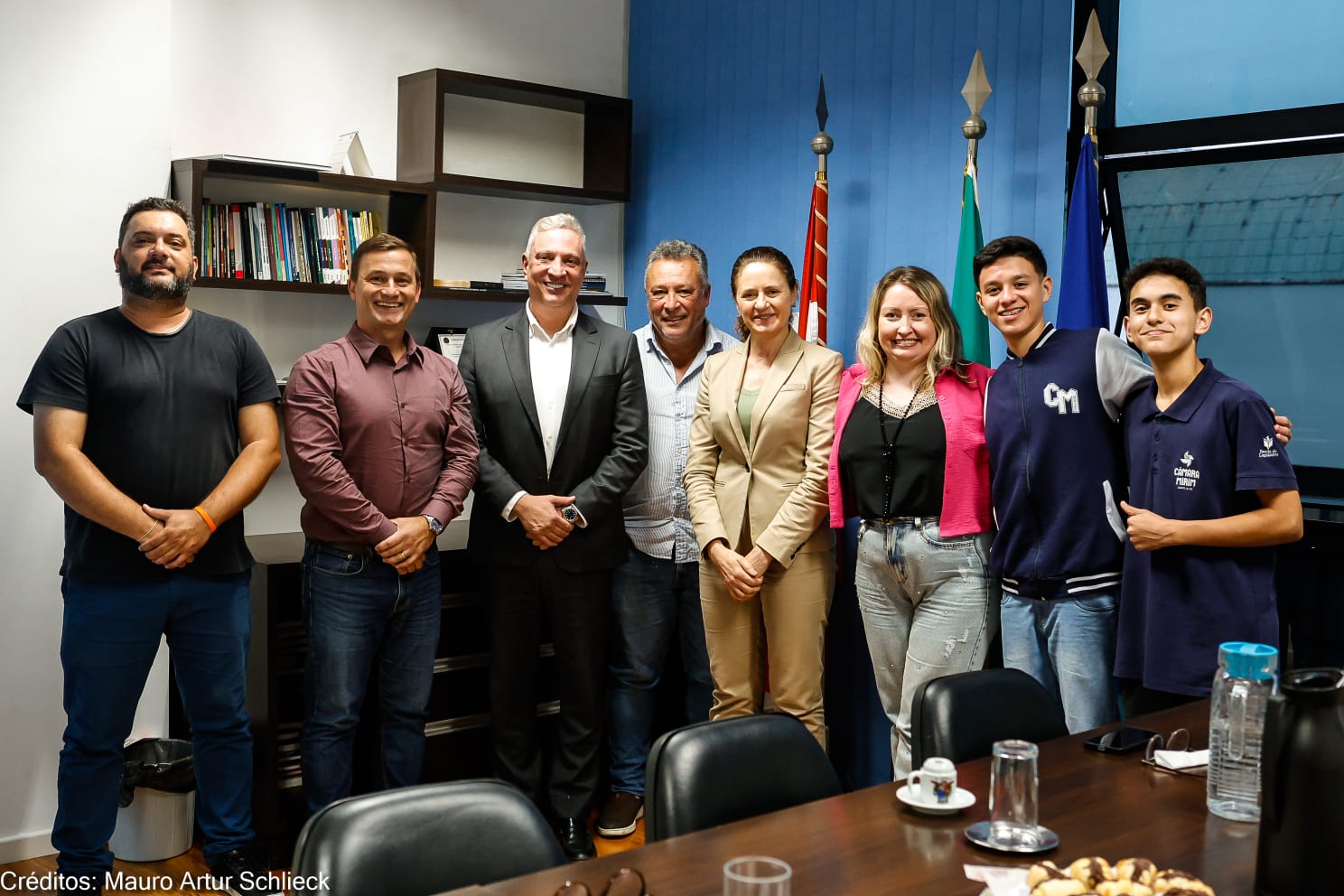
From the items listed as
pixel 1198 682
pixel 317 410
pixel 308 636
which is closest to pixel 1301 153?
pixel 1198 682

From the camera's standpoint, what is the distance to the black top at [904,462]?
10.9 ft

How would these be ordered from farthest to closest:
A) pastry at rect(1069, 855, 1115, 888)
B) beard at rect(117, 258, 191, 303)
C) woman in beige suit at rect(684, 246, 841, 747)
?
woman in beige suit at rect(684, 246, 841, 747), beard at rect(117, 258, 191, 303), pastry at rect(1069, 855, 1115, 888)

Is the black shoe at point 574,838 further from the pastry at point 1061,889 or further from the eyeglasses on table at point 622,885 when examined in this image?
the pastry at point 1061,889

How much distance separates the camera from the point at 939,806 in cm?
181

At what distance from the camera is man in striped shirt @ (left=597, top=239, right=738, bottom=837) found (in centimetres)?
388

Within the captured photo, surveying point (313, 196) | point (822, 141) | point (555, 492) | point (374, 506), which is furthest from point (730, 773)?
point (313, 196)

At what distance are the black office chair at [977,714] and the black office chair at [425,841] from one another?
81 cm

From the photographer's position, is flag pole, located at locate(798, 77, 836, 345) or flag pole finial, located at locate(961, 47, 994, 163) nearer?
flag pole finial, located at locate(961, 47, 994, 163)

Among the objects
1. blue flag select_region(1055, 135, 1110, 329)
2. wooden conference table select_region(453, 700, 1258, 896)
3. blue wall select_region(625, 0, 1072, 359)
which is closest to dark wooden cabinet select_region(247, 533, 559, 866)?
blue wall select_region(625, 0, 1072, 359)

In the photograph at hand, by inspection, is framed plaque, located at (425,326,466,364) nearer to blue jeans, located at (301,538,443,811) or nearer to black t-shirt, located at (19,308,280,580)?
blue jeans, located at (301,538,443,811)

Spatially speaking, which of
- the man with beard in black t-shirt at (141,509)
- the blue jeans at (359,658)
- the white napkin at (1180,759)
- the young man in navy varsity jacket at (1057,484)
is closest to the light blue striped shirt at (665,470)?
the blue jeans at (359,658)

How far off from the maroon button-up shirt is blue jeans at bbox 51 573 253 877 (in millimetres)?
354

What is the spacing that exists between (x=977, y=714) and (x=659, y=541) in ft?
5.54

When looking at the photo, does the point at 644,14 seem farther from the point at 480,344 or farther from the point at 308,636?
the point at 308,636
